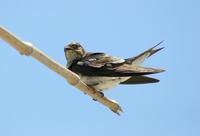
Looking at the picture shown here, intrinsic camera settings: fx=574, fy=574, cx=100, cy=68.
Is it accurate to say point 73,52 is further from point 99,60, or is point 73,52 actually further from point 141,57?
point 141,57

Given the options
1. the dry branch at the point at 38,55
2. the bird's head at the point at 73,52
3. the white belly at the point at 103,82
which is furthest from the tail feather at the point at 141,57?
the dry branch at the point at 38,55

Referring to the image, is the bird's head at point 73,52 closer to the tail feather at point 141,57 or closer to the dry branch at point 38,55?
the tail feather at point 141,57

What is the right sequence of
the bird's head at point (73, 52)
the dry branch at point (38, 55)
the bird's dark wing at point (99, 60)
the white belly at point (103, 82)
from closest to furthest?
the dry branch at point (38, 55)
the white belly at point (103, 82)
the bird's dark wing at point (99, 60)
the bird's head at point (73, 52)

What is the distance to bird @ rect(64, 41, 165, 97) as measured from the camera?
7062 millimetres

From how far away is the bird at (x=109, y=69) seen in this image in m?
7.06

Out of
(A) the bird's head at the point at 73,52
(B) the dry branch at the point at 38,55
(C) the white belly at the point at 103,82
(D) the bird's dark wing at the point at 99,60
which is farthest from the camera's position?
(A) the bird's head at the point at 73,52

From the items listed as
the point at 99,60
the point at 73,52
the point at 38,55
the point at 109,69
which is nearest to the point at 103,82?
the point at 109,69

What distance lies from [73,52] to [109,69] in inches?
46.4

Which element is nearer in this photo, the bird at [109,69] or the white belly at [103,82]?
the bird at [109,69]

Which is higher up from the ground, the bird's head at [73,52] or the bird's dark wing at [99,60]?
the bird's head at [73,52]

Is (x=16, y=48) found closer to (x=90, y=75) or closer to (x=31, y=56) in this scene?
(x=31, y=56)

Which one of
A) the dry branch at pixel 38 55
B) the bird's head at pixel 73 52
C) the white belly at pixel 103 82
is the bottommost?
the dry branch at pixel 38 55

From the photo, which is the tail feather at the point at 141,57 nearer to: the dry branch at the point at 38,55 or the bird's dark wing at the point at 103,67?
the bird's dark wing at the point at 103,67

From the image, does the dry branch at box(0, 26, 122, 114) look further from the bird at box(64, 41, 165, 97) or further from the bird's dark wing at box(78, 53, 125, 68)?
the bird's dark wing at box(78, 53, 125, 68)
